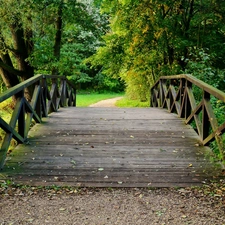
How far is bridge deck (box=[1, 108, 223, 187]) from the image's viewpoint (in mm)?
3910

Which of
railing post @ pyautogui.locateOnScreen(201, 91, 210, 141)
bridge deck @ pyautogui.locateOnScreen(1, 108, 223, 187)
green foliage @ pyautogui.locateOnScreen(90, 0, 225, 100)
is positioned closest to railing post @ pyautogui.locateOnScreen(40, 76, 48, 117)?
bridge deck @ pyautogui.locateOnScreen(1, 108, 223, 187)

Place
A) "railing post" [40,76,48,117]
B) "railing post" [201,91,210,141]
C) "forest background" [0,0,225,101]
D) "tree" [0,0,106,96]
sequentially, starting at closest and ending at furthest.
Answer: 1. "railing post" [201,91,210,141]
2. "railing post" [40,76,48,117]
3. "tree" [0,0,106,96]
4. "forest background" [0,0,225,101]

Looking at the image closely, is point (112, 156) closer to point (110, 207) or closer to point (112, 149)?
point (112, 149)

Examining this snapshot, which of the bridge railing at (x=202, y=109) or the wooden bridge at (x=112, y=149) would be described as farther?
the bridge railing at (x=202, y=109)

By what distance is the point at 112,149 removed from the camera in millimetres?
4957

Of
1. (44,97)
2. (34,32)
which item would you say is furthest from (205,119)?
(34,32)

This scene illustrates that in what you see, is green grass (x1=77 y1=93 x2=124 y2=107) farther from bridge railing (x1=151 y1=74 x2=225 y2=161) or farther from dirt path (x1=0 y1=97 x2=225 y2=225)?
dirt path (x1=0 y1=97 x2=225 y2=225)

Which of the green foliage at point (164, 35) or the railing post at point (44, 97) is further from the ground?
the green foliage at point (164, 35)

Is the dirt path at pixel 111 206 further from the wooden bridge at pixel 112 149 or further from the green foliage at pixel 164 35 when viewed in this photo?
the green foliage at pixel 164 35

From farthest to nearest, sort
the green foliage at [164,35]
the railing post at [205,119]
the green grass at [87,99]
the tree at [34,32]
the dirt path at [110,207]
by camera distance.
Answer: the green grass at [87,99], the green foliage at [164,35], the tree at [34,32], the railing post at [205,119], the dirt path at [110,207]

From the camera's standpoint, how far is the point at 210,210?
10.3ft

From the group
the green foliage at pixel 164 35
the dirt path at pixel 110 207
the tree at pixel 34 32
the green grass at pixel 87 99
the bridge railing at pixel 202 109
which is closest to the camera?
the dirt path at pixel 110 207

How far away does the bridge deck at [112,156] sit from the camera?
3910 mm

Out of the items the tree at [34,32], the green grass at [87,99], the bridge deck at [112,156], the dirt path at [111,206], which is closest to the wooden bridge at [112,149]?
the bridge deck at [112,156]
